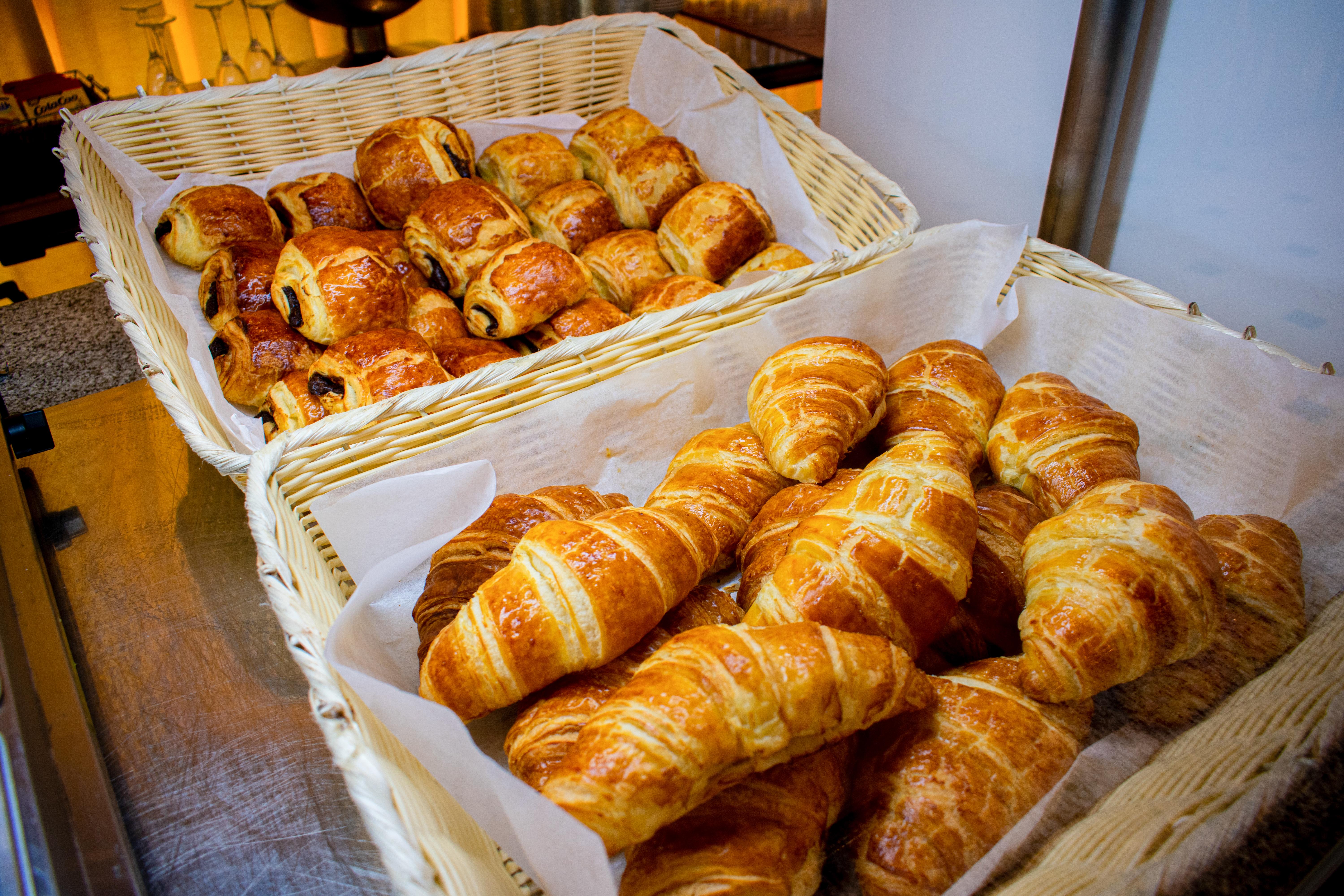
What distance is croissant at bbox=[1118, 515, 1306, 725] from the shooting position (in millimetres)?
1009

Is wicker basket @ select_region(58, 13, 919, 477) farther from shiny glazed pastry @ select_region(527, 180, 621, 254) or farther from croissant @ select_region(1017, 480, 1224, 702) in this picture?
croissant @ select_region(1017, 480, 1224, 702)

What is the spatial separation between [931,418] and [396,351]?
1.03m

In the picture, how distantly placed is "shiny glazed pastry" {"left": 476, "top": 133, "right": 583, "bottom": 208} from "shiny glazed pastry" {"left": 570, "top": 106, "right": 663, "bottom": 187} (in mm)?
56

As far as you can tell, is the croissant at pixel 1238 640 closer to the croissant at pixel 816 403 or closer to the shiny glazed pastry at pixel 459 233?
the croissant at pixel 816 403

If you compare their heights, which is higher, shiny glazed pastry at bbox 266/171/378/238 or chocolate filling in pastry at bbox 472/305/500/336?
shiny glazed pastry at bbox 266/171/378/238

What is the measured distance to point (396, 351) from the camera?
5.27ft

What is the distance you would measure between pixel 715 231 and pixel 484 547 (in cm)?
115

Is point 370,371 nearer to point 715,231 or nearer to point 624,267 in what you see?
point 624,267

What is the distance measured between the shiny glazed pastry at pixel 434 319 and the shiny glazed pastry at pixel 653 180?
23.6 inches

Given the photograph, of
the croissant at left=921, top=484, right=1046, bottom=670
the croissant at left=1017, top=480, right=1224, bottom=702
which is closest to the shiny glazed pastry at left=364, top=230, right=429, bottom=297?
the croissant at left=921, top=484, right=1046, bottom=670

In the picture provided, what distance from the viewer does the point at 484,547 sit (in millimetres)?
1188

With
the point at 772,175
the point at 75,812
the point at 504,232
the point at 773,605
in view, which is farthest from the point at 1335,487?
the point at 75,812

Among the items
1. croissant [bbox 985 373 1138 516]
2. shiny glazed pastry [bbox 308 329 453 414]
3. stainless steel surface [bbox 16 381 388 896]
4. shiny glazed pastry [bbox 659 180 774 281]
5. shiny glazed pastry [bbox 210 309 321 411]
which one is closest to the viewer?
stainless steel surface [bbox 16 381 388 896]

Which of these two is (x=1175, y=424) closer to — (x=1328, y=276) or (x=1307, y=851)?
(x=1328, y=276)
